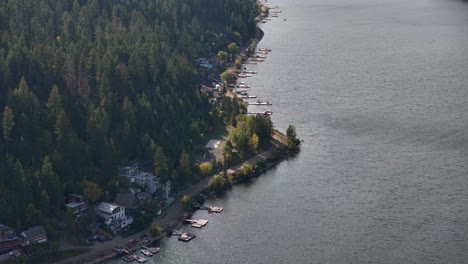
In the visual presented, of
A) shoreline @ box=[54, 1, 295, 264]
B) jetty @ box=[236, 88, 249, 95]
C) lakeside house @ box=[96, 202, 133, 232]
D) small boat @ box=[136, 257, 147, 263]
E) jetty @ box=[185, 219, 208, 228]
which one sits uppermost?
lakeside house @ box=[96, 202, 133, 232]

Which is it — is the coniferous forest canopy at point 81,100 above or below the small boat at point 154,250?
above

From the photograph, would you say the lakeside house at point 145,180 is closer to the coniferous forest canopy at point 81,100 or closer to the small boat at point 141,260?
the coniferous forest canopy at point 81,100

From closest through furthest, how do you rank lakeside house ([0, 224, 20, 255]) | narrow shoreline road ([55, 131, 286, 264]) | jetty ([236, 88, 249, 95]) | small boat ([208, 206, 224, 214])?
1. lakeside house ([0, 224, 20, 255])
2. narrow shoreline road ([55, 131, 286, 264])
3. small boat ([208, 206, 224, 214])
4. jetty ([236, 88, 249, 95])

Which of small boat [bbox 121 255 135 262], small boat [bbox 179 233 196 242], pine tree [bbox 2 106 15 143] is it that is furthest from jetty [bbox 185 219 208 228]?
pine tree [bbox 2 106 15 143]

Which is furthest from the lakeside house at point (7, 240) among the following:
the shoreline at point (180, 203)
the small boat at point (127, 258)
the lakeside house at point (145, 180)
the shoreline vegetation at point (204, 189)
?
the lakeside house at point (145, 180)

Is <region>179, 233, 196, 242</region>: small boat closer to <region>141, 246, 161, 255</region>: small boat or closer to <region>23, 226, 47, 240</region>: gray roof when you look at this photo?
<region>141, 246, 161, 255</region>: small boat

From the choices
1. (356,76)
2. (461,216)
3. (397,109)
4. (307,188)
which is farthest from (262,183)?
(356,76)

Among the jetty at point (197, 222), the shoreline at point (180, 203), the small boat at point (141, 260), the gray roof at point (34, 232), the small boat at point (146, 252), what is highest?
the gray roof at point (34, 232)
